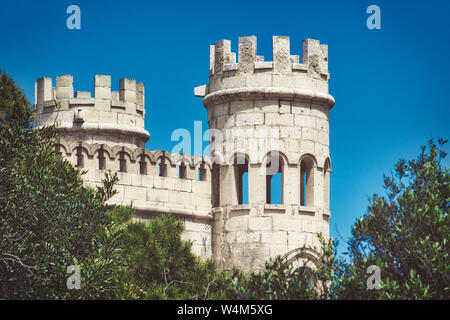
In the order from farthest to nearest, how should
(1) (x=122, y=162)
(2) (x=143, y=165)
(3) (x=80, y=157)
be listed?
(2) (x=143, y=165) < (1) (x=122, y=162) < (3) (x=80, y=157)

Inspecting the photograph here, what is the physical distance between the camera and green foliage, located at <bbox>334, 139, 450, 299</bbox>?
53.6 feet

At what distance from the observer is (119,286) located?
18734mm

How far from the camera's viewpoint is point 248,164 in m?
22.8

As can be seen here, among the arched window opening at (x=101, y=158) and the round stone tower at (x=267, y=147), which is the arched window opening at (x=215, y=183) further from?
the arched window opening at (x=101, y=158)

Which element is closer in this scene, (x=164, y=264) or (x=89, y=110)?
(x=164, y=264)

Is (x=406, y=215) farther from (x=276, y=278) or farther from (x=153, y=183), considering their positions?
(x=153, y=183)

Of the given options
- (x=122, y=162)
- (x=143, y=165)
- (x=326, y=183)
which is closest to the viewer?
(x=122, y=162)

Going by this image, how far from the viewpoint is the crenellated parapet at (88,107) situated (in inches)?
1000

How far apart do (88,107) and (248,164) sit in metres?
5.09

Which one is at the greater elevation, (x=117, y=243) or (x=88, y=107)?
(x=88, y=107)

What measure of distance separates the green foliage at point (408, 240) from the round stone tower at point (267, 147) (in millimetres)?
4502
